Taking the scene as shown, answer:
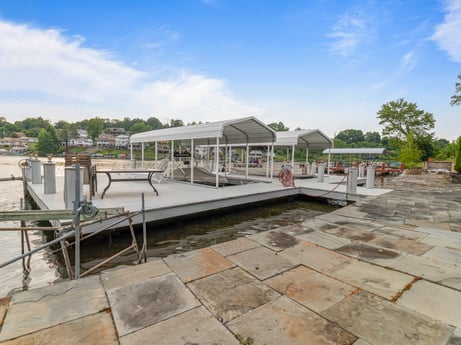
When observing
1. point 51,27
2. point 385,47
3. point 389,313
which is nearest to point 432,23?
point 385,47

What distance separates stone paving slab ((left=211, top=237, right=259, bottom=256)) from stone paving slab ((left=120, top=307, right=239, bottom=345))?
134cm

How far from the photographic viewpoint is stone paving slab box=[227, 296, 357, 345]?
1.55 metres

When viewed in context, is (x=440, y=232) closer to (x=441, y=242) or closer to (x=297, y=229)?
(x=441, y=242)

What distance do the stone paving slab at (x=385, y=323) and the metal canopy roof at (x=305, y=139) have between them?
9.94 meters

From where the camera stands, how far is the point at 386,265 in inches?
108

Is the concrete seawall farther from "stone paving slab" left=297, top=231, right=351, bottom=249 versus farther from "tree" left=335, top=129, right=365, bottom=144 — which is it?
"tree" left=335, top=129, right=365, bottom=144

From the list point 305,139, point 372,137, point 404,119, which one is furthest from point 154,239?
point 372,137

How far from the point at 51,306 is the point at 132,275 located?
705mm

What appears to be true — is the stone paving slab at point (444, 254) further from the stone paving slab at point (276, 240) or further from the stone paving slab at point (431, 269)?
the stone paving slab at point (276, 240)

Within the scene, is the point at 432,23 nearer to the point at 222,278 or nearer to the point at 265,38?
the point at 265,38

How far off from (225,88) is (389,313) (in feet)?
55.2

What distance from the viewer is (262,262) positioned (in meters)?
→ 2.80

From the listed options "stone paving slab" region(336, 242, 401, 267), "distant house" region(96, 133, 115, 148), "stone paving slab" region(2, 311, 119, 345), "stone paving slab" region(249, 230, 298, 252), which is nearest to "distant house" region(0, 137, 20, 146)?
"distant house" region(96, 133, 115, 148)

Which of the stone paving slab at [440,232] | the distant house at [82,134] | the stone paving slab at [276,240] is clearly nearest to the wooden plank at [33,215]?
the stone paving slab at [276,240]
